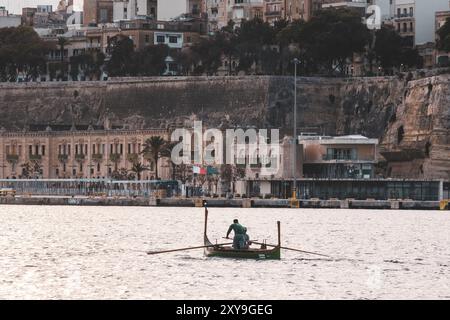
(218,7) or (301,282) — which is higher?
(218,7)

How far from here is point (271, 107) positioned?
506 feet

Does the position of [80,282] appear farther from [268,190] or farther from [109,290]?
[268,190]

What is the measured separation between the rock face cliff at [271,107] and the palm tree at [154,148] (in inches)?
197

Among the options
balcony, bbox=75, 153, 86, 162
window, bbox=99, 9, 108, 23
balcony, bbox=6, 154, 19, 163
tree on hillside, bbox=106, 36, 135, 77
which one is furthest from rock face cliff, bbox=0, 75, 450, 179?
window, bbox=99, 9, 108, 23

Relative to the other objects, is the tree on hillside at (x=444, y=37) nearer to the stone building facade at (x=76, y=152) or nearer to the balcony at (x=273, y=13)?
the stone building facade at (x=76, y=152)

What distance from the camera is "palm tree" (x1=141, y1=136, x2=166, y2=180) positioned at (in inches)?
5723

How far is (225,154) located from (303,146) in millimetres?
9045

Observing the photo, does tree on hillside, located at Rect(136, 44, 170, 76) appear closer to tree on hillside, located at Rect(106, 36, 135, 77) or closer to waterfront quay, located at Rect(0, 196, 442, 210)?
tree on hillside, located at Rect(106, 36, 135, 77)

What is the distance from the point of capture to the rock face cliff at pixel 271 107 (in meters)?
142

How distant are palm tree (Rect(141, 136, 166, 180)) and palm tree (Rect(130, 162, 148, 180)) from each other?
3.03 ft

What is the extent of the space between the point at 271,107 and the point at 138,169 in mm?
13867

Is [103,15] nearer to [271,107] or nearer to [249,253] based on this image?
[271,107]

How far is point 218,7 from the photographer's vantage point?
183 metres
